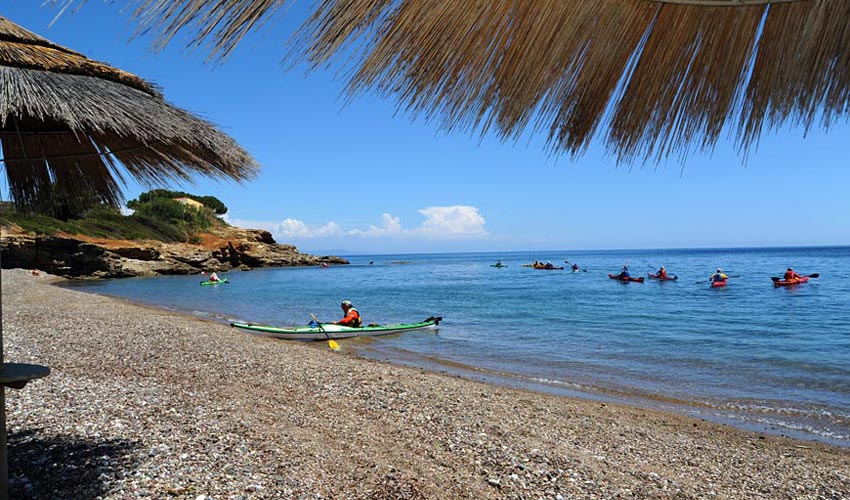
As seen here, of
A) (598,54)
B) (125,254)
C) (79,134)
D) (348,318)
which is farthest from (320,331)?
(125,254)

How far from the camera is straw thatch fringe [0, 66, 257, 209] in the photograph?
3156mm

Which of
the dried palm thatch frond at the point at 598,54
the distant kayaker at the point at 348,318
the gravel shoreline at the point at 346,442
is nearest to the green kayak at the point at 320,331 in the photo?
the distant kayaker at the point at 348,318

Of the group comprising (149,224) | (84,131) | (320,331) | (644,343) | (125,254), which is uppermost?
(149,224)

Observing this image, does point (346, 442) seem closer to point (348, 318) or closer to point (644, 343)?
point (348, 318)

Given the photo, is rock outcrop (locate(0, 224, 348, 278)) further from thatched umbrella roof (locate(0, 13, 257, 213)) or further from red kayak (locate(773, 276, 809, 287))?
red kayak (locate(773, 276, 809, 287))

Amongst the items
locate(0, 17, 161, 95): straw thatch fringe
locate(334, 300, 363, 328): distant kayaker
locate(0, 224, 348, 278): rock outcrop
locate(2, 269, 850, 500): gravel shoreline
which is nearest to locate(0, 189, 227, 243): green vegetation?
locate(0, 224, 348, 278): rock outcrop

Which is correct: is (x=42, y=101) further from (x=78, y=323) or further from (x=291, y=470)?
(x=78, y=323)

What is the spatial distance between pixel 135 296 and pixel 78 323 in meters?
16.7

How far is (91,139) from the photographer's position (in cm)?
387

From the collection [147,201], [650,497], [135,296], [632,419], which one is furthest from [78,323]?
[147,201]

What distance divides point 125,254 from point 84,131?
47.5 m

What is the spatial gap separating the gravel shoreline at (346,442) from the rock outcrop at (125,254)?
35.8m

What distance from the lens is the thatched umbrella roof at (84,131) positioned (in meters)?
3.19

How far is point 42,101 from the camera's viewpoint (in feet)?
10.2
